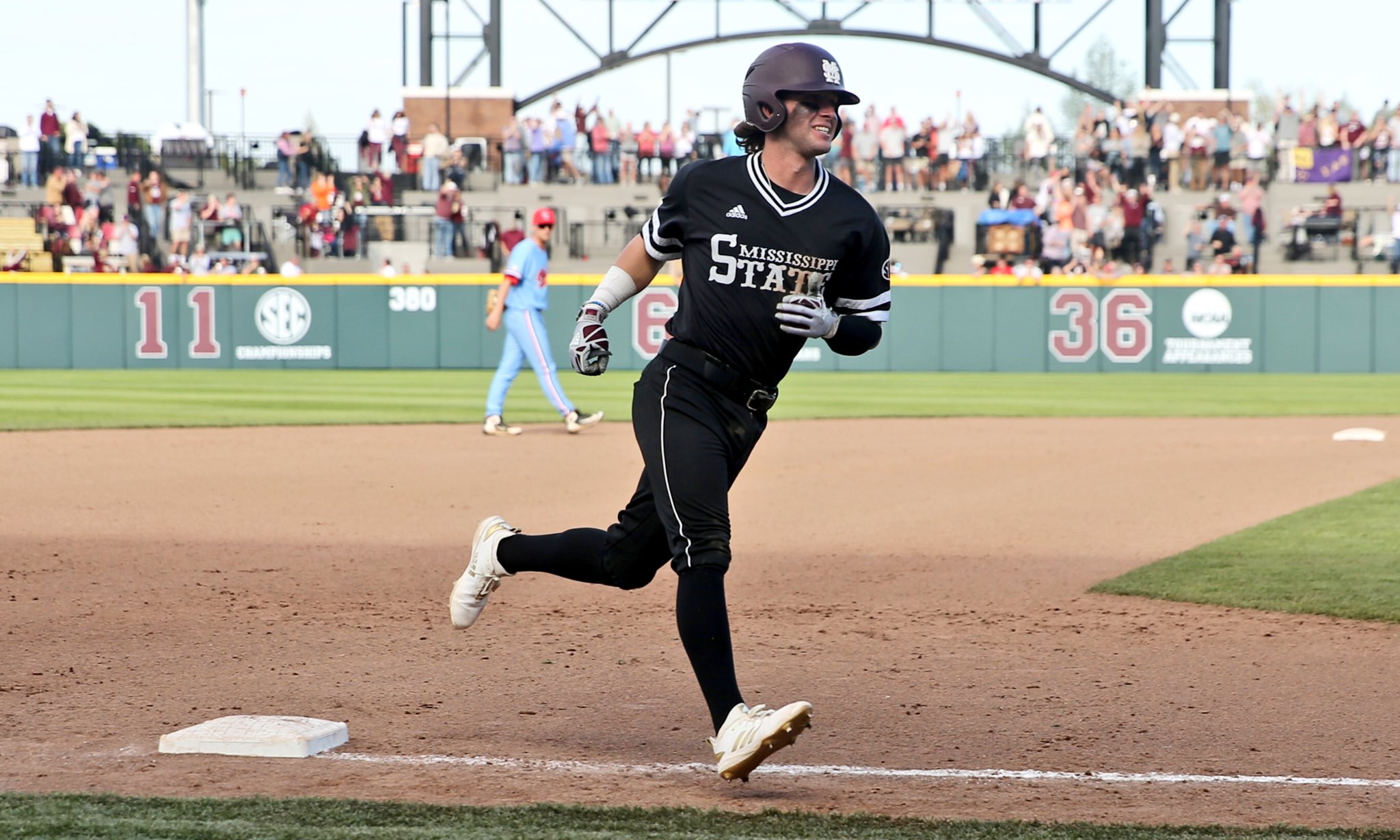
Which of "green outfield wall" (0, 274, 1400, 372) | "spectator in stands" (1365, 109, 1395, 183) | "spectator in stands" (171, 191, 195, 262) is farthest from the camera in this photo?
"spectator in stands" (1365, 109, 1395, 183)

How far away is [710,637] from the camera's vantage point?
3857mm

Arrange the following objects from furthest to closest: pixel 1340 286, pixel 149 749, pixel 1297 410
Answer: pixel 1340 286 < pixel 1297 410 < pixel 149 749

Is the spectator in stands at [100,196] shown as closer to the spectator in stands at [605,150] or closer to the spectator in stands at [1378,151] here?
the spectator in stands at [605,150]

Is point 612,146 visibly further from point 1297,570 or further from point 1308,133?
point 1297,570

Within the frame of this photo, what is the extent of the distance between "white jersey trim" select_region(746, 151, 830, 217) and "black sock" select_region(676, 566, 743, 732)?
943 millimetres

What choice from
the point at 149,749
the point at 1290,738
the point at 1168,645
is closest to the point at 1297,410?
the point at 1168,645

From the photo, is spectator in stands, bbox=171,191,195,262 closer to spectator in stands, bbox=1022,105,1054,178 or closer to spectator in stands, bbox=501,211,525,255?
spectator in stands, bbox=501,211,525,255

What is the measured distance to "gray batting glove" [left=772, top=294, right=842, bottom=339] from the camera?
13.0ft

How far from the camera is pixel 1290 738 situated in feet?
14.3

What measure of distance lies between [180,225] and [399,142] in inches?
216

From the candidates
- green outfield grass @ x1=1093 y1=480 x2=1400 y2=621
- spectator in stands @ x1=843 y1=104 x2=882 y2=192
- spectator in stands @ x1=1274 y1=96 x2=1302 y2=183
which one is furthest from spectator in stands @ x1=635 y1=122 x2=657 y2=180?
green outfield grass @ x1=1093 y1=480 x2=1400 y2=621

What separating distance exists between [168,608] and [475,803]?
125 inches

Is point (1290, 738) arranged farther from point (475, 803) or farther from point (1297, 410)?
point (1297, 410)

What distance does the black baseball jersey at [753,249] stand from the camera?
4.04 metres
